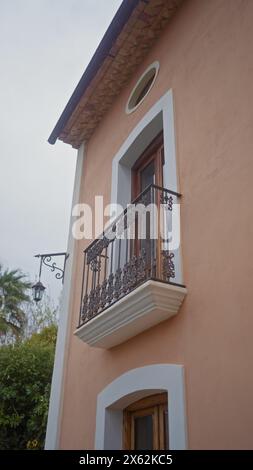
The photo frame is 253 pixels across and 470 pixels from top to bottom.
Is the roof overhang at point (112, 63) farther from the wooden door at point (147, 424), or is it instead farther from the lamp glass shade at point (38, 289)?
the wooden door at point (147, 424)

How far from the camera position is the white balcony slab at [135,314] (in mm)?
4035

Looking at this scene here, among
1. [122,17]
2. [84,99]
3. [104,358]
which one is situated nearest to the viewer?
[104,358]

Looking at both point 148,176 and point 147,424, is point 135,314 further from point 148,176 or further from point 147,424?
point 148,176

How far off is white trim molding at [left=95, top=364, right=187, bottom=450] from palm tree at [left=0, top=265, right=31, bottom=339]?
11576 millimetres

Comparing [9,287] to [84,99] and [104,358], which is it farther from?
[104,358]

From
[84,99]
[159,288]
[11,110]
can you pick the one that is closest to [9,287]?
[11,110]

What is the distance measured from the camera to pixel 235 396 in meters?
3.19

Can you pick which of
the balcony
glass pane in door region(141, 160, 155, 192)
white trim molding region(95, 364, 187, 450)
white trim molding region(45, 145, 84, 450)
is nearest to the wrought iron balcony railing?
the balcony

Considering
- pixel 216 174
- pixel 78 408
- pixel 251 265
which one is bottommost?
pixel 78 408

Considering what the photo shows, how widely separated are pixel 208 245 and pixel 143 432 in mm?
2195

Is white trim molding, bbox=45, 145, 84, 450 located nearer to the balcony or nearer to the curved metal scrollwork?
the curved metal scrollwork

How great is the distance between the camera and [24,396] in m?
11.2
